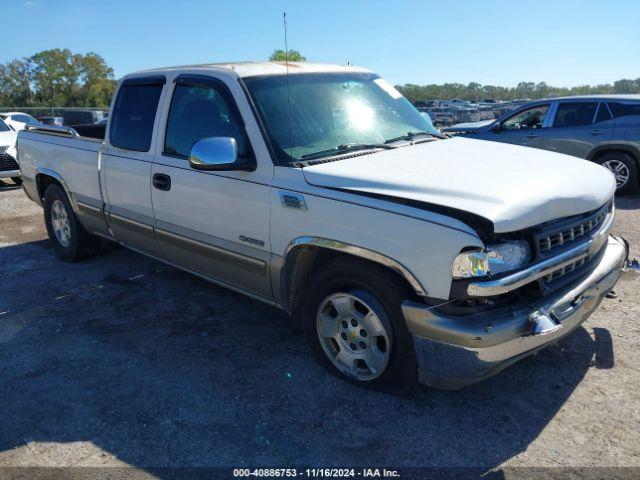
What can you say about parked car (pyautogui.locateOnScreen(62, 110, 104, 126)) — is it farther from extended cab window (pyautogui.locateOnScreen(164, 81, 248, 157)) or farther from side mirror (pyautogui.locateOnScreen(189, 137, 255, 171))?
side mirror (pyautogui.locateOnScreen(189, 137, 255, 171))

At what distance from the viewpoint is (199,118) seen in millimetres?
3975

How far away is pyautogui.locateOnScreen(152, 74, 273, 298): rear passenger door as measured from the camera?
11.6ft

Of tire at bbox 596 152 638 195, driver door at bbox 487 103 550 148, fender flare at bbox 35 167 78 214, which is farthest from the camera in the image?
driver door at bbox 487 103 550 148

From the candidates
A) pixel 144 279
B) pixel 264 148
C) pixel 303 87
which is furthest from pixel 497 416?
pixel 144 279

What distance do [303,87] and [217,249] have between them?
52.5 inches

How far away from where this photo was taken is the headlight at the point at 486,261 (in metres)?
2.52

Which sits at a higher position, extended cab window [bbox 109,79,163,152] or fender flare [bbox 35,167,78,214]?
extended cab window [bbox 109,79,163,152]

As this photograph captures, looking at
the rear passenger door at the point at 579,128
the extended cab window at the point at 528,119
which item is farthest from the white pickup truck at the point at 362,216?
the extended cab window at the point at 528,119

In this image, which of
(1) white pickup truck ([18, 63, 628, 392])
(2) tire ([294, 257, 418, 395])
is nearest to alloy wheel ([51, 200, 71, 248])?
(1) white pickup truck ([18, 63, 628, 392])

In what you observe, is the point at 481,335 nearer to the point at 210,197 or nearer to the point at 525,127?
the point at 210,197

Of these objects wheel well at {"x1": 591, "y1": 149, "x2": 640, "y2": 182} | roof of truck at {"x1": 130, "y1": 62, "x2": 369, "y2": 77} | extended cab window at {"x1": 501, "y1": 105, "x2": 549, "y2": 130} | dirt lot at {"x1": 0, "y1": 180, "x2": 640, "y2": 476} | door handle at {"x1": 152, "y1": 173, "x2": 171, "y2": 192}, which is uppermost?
roof of truck at {"x1": 130, "y1": 62, "x2": 369, "y2": 77}

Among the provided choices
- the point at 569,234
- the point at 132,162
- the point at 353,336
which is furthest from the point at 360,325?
the point at 132,162

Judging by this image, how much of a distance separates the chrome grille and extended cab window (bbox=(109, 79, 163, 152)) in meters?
3.11

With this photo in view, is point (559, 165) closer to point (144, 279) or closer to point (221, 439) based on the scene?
point (221, 439)
